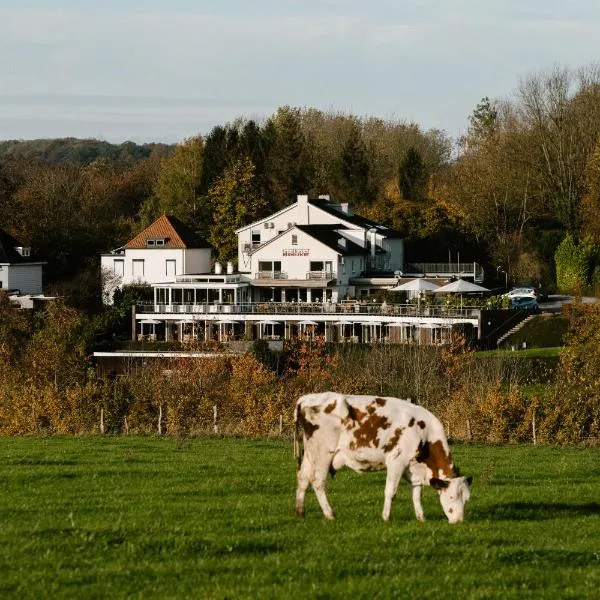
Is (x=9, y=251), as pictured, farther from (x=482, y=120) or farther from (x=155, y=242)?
(x=482, y=120)

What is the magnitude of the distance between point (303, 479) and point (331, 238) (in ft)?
253

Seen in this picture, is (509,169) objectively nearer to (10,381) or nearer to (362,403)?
(10,381)

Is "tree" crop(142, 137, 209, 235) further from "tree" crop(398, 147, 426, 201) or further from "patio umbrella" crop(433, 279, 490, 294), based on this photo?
"patio umbrella" crop(433, 279, 490, 294)

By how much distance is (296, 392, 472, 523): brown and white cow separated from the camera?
15320 mm

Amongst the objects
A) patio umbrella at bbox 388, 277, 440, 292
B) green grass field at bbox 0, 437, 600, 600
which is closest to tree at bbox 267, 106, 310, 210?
patio umbrella at bbox 388, 277, 440, 292

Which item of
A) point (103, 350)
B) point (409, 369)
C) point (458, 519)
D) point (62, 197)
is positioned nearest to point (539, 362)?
point (409, 369)

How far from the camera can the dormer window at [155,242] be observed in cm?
9519

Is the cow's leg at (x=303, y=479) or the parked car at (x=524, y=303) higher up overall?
the parked car at (x=524, y=303)

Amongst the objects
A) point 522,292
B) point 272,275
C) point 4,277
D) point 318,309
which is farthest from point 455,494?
point 4,277

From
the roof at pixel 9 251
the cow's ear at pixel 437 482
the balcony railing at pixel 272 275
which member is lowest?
the cow's ear at pixel 437 482

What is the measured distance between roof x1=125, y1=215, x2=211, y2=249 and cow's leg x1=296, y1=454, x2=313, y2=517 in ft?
261

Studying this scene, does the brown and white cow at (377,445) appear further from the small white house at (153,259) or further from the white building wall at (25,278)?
the small white house at (153,259)

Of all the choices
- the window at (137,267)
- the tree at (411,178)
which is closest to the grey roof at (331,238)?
the window at (137,267)

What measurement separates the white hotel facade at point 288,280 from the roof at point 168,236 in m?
0.07
